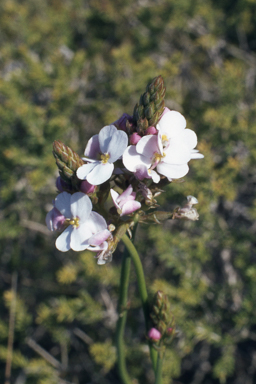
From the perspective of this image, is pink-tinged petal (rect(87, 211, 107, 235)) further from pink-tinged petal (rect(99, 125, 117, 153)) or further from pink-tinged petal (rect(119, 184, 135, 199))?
pink-tinged petal (rect(99, 125, 117, 153))

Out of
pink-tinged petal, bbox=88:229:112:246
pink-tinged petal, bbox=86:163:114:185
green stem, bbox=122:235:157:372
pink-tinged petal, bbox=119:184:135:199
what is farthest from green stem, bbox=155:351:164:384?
pink-tinged petal, bbox=86:163:114:185

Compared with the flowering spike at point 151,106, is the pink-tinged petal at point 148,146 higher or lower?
lower

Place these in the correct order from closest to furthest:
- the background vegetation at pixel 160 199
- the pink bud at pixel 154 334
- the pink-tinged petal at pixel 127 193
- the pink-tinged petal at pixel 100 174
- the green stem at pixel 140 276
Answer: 1. the pink-tinged petal at pixel 100 174
2. the pink-tinged petal at pixel 127 193
3. the green stem at pixel 140 276
4. the pink bud at pixel 154 334
5. the background vegetation at pixel 160 199

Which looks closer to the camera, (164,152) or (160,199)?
(164,152)

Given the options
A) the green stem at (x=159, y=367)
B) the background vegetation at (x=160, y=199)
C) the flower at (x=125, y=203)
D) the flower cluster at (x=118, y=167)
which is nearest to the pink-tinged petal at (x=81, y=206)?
the flower cluster at (x=118, y=167)

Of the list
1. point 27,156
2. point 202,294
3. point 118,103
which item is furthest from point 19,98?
point 202,294

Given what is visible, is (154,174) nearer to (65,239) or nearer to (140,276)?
(65,239)

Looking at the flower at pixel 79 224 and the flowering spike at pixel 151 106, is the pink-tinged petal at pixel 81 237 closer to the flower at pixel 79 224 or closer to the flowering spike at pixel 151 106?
the flower at pixel 79 224

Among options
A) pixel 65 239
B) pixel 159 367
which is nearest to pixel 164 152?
pixel 65 239
